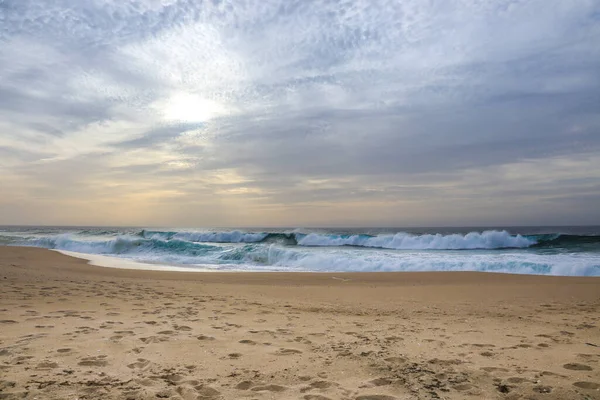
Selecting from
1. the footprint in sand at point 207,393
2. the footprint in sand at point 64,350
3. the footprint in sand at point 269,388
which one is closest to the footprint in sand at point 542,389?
the footprint in sand at point 269,388

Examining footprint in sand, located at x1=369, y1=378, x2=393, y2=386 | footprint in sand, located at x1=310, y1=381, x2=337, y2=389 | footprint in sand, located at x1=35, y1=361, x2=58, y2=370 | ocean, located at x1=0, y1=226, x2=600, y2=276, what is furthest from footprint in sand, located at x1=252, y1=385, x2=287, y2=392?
ocean, located at x1=0, y1=226, x2=600, y2=276

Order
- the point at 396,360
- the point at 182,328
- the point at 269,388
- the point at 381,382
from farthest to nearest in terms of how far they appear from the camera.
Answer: the point at 182,328, the point at 396,360, the point at 381,382, the point at 269,388

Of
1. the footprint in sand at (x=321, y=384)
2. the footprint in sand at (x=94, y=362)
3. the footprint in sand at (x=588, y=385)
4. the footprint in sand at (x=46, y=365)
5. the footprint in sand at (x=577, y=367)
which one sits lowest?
the footprint in sand at (x=321, y=384)

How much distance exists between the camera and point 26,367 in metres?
3.67

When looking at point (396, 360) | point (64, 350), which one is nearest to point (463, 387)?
point (396, 360)

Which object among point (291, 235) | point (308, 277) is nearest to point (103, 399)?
point (308, 277)

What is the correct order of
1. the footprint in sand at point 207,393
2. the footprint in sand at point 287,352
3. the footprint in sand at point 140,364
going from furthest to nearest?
1. the footprint in sand at point 287,352
2. the footprint in sand at point 140,364
3. the footprint in sand at point 207,393

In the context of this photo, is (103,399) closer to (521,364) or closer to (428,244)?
(521,364)

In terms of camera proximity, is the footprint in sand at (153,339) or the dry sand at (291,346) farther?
the footprint in sand at (153,339)

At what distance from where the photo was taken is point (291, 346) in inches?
186

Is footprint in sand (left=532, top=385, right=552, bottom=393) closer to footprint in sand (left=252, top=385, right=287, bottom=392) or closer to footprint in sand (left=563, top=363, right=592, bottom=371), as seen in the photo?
footprint in sand (left=563, top=363, right=592, bottom=371)

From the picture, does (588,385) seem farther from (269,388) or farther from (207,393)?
(207,393)

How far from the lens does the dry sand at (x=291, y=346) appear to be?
11.1ft

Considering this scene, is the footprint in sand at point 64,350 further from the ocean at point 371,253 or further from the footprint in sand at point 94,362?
the ocean at point 371,253
